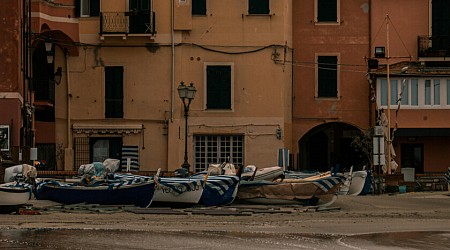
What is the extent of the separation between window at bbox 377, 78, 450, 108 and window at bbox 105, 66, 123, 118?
12.2 metres

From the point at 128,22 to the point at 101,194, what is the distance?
58.6 feet

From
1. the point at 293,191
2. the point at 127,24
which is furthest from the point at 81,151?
the point at 293,191

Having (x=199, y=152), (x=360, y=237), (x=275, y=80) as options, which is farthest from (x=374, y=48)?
(x=360, y=237)

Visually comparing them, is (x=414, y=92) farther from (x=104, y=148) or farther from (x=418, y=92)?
(x=104, y=148)

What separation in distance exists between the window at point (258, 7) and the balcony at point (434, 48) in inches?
311

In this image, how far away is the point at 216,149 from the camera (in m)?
50.2

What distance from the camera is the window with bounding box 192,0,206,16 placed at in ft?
164

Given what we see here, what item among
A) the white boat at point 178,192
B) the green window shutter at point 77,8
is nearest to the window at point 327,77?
the green window shutter at point 77,8

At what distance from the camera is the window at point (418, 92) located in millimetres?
51250

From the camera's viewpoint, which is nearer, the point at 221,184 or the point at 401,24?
the point at 221,184

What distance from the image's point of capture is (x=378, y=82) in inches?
2020

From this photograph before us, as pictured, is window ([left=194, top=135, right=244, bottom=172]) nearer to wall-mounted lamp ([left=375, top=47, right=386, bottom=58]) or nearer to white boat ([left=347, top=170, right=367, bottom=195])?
wall-mounted lamp ([left=375, top=47, right=386, bottom=58])

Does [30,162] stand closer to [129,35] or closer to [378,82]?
[129,35]

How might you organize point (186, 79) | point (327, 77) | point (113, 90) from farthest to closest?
point (327, 77), point (113, 90), point (186, 79)
